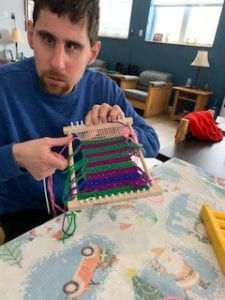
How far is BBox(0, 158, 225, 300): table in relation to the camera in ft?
1.74

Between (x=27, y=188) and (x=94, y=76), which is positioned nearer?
(x=27, y=188)

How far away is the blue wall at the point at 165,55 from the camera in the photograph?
4133 millimetres

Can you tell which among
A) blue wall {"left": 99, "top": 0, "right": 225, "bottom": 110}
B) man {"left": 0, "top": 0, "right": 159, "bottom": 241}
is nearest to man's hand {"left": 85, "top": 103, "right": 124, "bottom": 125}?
man {"left": 0, "top": 0, "right": 159, "bottom": 241}

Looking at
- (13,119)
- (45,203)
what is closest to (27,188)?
(45,203)

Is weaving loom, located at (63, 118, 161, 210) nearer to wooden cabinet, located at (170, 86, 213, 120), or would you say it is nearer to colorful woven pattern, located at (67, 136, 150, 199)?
colorful woven pattern, located at (67, 136, 150, 199)

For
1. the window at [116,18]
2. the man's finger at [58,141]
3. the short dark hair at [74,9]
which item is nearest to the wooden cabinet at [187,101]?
the window at [116,18]

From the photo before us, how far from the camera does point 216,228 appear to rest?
696 millimetres

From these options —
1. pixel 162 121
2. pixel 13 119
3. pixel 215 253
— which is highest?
pixel 13 119

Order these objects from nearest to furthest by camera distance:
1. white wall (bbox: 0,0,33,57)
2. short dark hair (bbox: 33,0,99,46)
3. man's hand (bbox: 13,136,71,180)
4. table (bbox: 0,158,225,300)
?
table (bbox: 0,158,225,300) → man's hand (bbox: 13,136,71,180) → short dark hair (bbox: 33,0,99,46) → white wall (bbox: 0,0,33,57)

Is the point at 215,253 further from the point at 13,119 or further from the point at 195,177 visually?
the point at 13,119

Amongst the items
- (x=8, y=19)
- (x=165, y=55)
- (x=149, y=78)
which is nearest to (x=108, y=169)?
(x=149, y=78)

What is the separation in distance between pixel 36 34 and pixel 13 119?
286 mm

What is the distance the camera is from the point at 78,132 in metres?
0.77

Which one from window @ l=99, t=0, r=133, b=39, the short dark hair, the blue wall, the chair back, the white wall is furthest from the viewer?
window @ l=99, t=0, r=133, b=39
